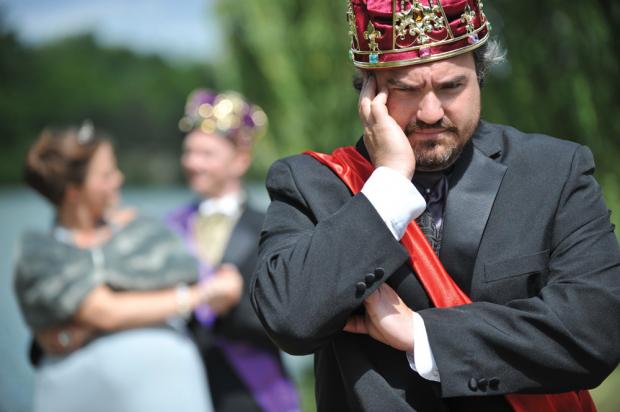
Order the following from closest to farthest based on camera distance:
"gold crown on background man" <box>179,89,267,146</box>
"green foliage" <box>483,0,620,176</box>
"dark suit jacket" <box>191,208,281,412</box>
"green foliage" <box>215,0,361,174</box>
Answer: "dark suit jacket" <box>191,208,281,412</box> → "green foliage" <box>483,0,620,176</box> → "gold crown on background man" <box>179,89,267,146</box> → "green foliage" <box>215,0,361,174</box>

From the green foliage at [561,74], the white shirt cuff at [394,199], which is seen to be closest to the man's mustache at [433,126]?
the white shirt cuff at [394,199]

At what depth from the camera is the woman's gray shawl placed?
419 cm

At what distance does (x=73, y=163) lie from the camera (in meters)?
4.56

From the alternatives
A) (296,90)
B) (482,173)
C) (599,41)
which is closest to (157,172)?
(296,90)

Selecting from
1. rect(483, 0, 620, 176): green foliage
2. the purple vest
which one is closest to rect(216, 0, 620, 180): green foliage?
rect(483, 0, 620, 176): green foliage

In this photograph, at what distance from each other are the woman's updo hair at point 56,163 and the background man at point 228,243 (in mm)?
845

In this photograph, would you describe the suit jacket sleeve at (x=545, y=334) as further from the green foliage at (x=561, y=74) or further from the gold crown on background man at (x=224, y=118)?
the gold crown on background man at (x=224, y=118)

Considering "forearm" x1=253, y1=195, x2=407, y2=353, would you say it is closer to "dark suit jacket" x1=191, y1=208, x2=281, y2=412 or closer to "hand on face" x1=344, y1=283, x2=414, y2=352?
"hand on face" x1=344, y1=283, x2=414, y2=352

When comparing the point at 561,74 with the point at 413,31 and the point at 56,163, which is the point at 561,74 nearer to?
the point at 56,163

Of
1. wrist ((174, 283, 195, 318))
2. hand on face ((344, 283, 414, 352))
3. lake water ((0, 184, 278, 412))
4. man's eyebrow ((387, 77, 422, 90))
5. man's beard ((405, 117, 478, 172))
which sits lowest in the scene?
lake water ((0, 184, 278, 412))

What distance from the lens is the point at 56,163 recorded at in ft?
14.8

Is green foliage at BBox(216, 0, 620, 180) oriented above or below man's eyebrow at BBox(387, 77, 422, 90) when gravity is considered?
below

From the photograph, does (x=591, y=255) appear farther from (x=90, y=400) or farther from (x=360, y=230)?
(x=90, y=400)

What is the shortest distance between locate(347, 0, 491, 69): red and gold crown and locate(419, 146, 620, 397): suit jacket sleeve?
22.5 inches
